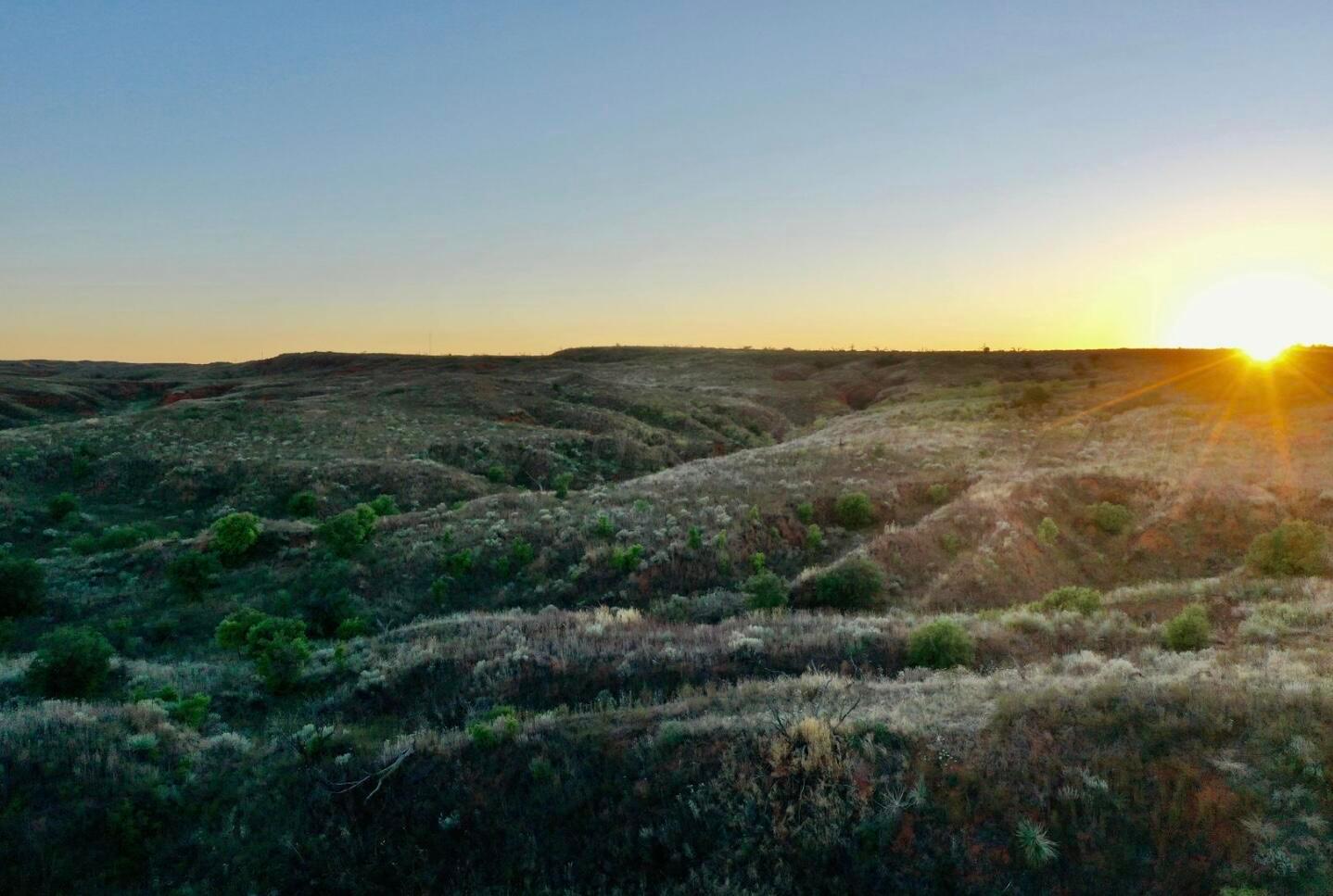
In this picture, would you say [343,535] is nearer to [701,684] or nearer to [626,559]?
[626,559]

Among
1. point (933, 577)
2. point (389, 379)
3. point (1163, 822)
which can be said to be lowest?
point (933, 577)

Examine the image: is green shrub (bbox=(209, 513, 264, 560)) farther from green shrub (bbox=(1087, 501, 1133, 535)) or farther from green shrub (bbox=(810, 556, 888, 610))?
green shrub (bbox=(1087, 501, 1133, 535))

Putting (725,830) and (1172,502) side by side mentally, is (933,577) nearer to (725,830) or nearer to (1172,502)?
(1172,502)

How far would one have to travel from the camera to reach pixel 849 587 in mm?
20109

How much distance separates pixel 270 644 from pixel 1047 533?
24155mm

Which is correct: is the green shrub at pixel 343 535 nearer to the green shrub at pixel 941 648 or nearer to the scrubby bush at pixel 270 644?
the scrubby bush at pixel 270 644

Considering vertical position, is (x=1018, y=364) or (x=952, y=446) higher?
(x=1018, y=364)

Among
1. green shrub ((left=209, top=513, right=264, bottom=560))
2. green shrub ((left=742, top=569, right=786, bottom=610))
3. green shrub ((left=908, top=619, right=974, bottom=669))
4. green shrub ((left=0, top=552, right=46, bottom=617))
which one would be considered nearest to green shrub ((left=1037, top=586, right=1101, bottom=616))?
green shrub ((left=908, top=619, right=974, bottom=669))

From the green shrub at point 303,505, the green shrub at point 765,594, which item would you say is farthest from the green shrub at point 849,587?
the green shrub at point 303,505

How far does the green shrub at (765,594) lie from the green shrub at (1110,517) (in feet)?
46.0

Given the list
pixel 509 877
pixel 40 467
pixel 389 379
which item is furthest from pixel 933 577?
pixel 389 379

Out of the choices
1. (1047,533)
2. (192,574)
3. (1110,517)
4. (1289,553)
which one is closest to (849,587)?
(1047,533)

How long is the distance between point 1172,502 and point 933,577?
12061 millimetres

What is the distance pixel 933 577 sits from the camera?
2233cm
